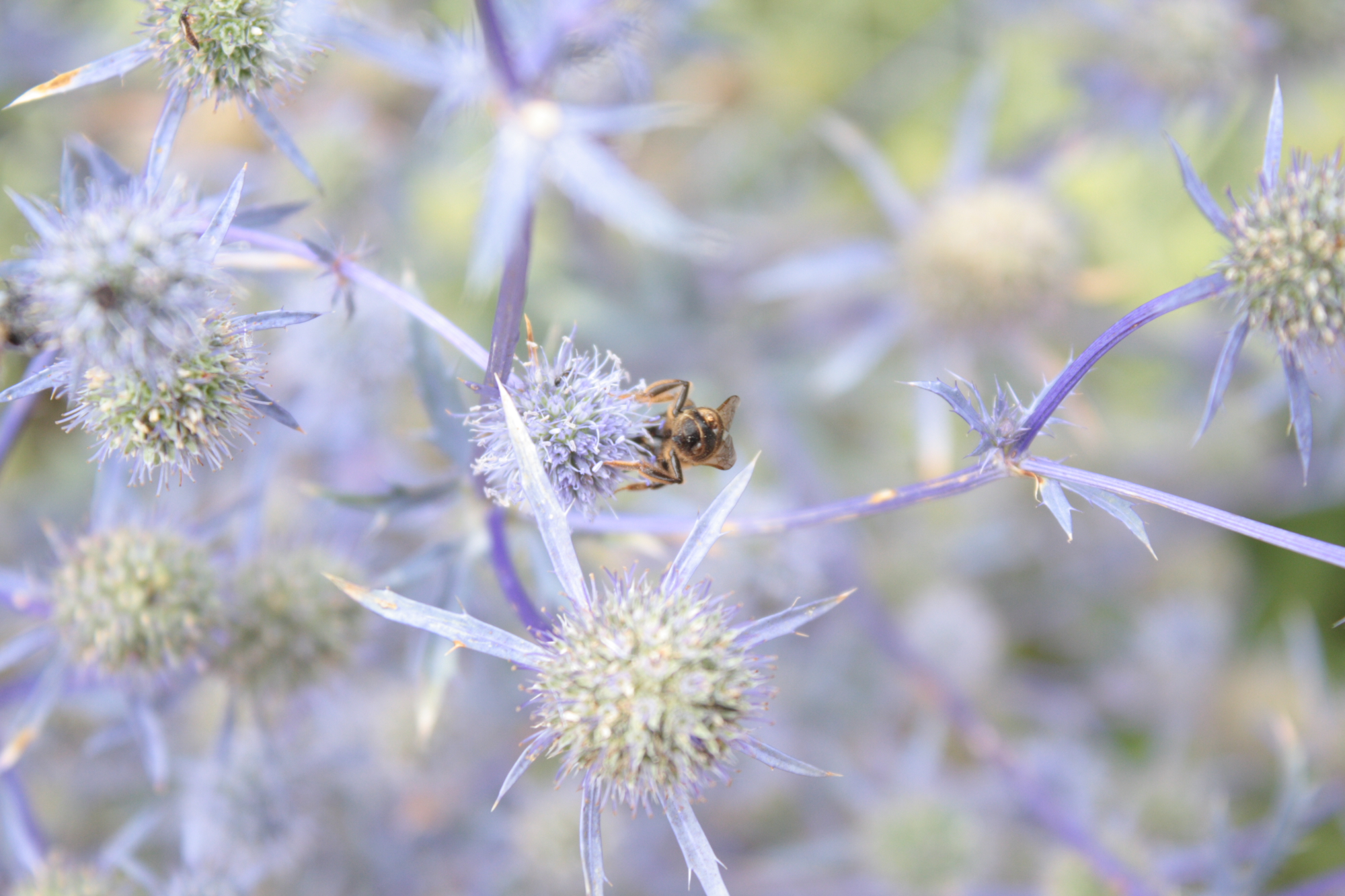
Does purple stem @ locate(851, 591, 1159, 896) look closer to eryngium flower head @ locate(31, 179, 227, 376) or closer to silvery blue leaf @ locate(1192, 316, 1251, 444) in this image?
silvery blue leaf @ locate(1192, 316, 1251, 444)

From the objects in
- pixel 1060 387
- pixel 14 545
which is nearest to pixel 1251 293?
pixel 1060 387

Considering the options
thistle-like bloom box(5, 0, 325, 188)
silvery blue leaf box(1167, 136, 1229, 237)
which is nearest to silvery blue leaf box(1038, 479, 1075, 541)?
silvery blue leaf box(1167, 136, 1229, 237)

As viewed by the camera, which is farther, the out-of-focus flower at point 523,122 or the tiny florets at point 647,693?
the out-of-focus flower at point 523,122

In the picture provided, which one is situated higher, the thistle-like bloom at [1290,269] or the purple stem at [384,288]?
the thistle-like bloom at [1290,269]

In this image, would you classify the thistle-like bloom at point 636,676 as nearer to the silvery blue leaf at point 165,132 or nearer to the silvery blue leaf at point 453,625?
the silvery blue leaf at point 453,625

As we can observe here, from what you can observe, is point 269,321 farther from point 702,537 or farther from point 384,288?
point 702,537

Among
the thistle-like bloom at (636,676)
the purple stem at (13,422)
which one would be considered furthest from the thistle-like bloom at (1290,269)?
the purple stem at (13,422)
